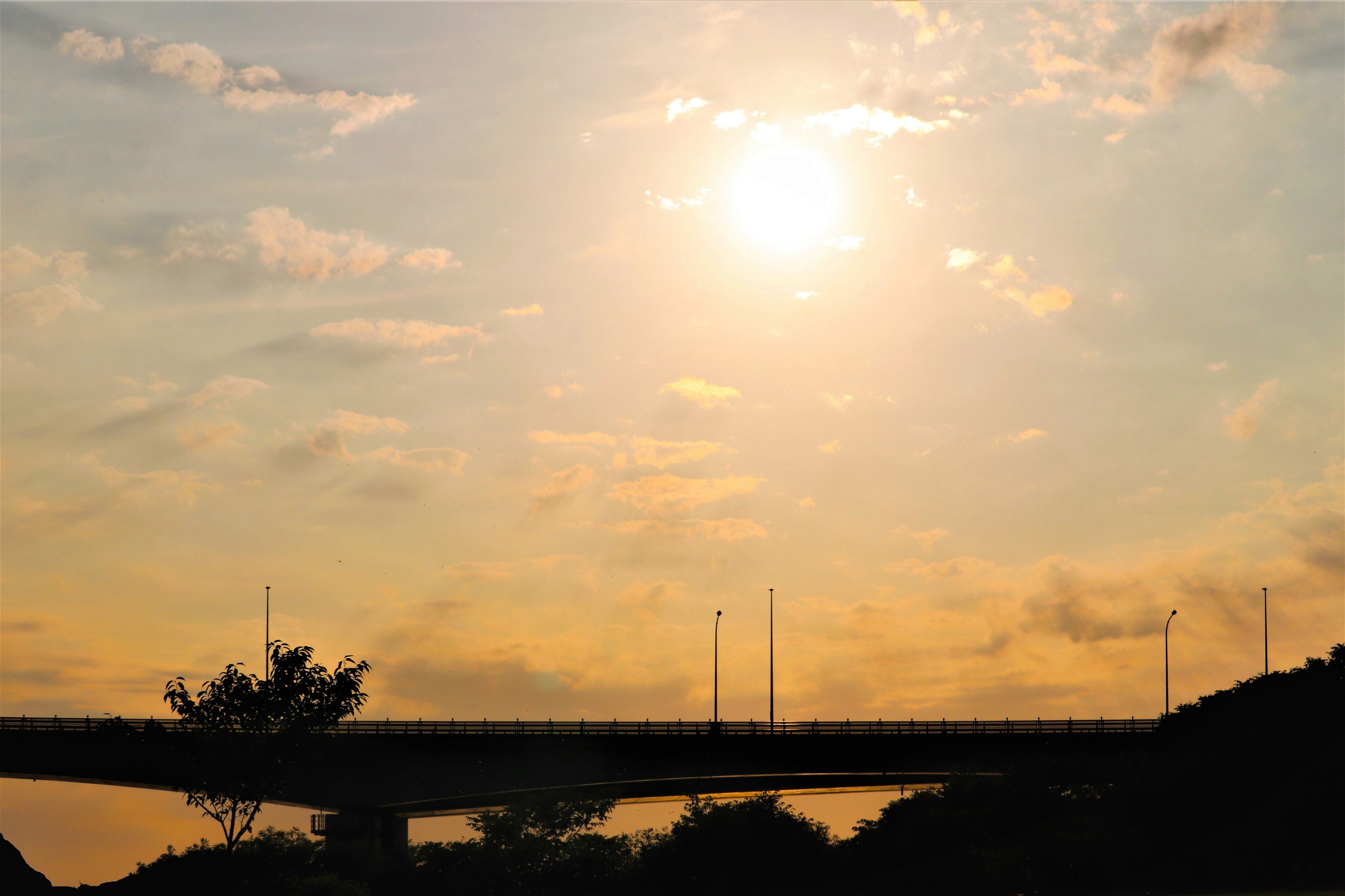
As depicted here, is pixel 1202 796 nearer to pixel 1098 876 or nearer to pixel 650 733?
pixel 1098 876

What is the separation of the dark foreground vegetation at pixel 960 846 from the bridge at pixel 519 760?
9979mm

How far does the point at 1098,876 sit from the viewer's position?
2415 inches

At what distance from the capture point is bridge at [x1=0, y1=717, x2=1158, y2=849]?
8312 cm

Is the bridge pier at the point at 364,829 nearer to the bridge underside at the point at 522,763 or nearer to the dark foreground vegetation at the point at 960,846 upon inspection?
the bridge underside at the point at 522,763

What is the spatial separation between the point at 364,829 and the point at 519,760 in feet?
39.7

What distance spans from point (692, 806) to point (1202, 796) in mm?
31260

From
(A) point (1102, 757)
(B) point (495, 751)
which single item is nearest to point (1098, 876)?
(A) point (1102, 757)

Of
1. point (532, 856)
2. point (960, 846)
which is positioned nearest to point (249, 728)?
point (532, 856)

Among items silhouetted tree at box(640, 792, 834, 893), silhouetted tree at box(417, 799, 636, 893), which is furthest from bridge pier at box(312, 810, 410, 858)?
silhouetted tree at box(640, 792, 834, 893)

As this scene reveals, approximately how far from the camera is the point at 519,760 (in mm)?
85125

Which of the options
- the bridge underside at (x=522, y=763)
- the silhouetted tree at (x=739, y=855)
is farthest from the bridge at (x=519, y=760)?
the silhouetted tree at (x=739, y=855)

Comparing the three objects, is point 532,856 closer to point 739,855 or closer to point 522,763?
point 739,855

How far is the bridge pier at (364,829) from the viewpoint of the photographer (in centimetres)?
8112

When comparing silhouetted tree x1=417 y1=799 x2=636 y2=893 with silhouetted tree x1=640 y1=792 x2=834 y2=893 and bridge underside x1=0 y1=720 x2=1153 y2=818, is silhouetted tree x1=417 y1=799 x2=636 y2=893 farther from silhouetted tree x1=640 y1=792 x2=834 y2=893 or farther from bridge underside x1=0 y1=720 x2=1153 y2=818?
bridge underside x1=0 y1=720 x2=1153 y2=818
